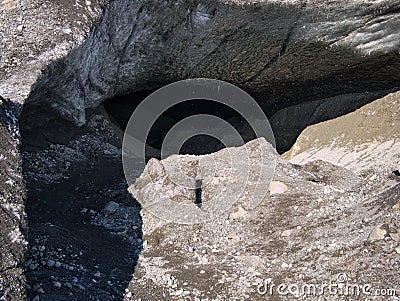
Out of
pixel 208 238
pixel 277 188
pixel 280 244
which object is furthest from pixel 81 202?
pixel 280 244

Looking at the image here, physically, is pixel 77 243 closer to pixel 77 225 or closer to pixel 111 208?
pixel 77 225

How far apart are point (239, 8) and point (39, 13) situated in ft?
5.92

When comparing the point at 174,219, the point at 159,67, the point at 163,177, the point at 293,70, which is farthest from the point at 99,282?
the point at 293,70

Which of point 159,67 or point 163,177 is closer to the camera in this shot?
point 163,177

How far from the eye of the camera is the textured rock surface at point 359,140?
578cm

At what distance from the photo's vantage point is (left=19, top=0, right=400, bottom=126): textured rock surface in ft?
16.2

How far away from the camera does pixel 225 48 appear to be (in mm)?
5734

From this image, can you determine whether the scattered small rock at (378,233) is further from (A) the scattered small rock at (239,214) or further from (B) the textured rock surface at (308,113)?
(B) the textured rock surface at (308,113)

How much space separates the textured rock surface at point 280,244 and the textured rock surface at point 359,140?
0.63m

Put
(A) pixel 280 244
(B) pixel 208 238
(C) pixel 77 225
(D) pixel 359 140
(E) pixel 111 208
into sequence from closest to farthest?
1. (A) pixel 280 244
2. (B) pixel 208 238
3. (C) pixel 77 225
4. (E) pixel 111 208
5. (D) pixel 359 140

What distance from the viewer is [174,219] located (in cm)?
462

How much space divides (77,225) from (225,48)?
2397 millimetres

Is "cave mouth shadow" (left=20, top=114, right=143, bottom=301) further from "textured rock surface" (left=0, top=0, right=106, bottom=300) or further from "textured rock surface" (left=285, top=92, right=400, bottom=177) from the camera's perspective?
"textured rock surface" (left=285, top=92, right=400, bottom=177)

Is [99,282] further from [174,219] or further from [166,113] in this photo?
[166,113]
